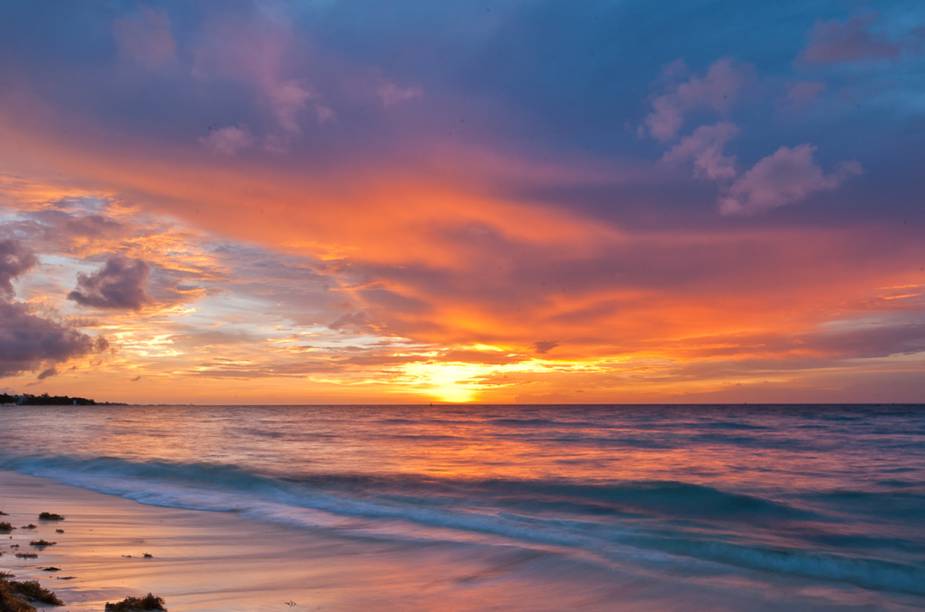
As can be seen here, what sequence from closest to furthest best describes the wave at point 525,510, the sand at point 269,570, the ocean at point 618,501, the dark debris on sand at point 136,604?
the dark debris on sand at point 136,604, the sand at point 269,570, the ocean at point 618,501, the wave at point 525,510

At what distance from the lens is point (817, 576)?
1302cm

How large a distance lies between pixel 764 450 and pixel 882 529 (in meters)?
23.7

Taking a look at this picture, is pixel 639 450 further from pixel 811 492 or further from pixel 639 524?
pixel 639 524

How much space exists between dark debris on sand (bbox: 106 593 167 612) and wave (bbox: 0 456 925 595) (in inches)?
333

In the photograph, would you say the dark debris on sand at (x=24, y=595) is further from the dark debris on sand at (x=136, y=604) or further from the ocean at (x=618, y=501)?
the ocean at (x=618, y=501)

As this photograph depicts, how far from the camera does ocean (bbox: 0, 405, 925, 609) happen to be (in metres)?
13.3

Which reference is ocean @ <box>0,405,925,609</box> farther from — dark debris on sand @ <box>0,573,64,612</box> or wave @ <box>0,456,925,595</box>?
dark debris on sand @ <box>0,573,64,612</box>

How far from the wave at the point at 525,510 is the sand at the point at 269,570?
2218 millimetres

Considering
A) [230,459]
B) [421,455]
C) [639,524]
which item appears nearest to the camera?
[639,524]

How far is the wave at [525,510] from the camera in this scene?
562 inches

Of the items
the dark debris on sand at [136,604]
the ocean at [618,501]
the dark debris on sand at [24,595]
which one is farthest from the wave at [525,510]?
the dark debris on sand at [24,595]

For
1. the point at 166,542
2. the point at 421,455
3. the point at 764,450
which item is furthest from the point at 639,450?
the point at 166,542

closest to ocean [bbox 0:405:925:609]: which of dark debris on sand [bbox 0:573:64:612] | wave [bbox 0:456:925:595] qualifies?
wave [bbox 0:456:925:595]

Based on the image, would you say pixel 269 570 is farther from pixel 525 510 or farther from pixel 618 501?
pixel 618 501
